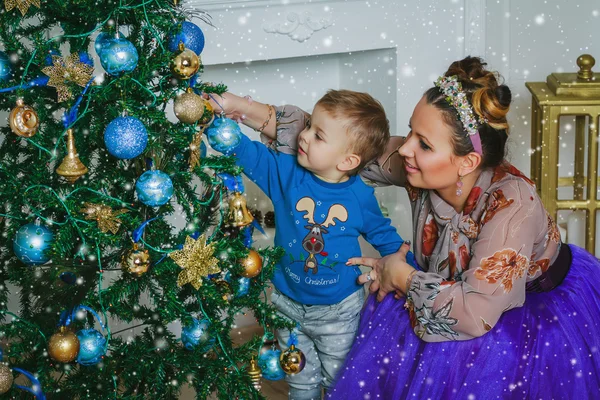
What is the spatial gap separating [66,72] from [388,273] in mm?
869

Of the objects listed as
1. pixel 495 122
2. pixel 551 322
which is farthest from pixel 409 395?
pixel 495 122

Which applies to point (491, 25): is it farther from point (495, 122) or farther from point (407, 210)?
point (495, 122)

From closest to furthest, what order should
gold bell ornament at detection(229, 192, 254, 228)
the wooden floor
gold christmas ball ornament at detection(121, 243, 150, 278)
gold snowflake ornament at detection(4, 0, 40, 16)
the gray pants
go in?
gold snowflake ornament at detection(4, 0, 40, 16) → gold christmas ball ornament at detection(121, 243, 150, 278) → gold bell ornament at detection(229, 192, 254, 228) → the gray pants → the wooden floor

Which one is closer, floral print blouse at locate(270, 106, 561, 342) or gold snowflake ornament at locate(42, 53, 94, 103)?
gold snowflake ornament at locate(42, 53, 94, 103)

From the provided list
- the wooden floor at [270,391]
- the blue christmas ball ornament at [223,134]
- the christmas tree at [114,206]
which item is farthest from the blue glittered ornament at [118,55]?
the wooden floor at [270,391]

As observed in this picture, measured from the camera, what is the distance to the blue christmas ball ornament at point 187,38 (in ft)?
4.84

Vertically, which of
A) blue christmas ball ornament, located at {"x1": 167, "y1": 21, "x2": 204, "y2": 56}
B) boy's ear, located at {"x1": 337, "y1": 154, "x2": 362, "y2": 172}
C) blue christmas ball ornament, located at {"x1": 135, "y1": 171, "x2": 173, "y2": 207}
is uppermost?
blue christmas ball ornament, located at {"x1": 167, "y1": 21, "x2": 204, "y2": 56}

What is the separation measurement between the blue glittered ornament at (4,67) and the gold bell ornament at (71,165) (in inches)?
6.5

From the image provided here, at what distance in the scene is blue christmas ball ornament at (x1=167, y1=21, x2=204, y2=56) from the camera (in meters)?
1.48

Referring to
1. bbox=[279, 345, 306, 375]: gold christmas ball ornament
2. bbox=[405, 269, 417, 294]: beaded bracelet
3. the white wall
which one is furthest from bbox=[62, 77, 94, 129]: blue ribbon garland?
the white wall

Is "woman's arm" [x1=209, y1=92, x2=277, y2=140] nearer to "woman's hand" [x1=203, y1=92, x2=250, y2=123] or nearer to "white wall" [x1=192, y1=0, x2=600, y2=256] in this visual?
"woman's hand" [x1=203, y1=92, x2=250, y2=123]

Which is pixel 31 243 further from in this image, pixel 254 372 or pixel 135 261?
pixel 254 372

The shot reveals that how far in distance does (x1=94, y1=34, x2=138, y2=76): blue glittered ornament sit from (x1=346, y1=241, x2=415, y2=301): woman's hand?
2.48ft

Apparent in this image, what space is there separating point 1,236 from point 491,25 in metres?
1.94
